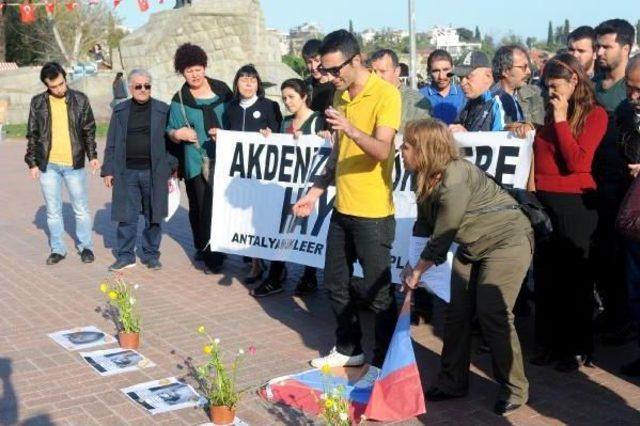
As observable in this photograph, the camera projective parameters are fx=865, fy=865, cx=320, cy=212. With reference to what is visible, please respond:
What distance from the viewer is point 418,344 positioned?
604cm

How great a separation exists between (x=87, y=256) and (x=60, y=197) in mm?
668

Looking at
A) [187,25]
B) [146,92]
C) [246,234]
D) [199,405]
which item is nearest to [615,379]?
[199,405]

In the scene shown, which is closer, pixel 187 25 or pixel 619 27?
pixel 619 27

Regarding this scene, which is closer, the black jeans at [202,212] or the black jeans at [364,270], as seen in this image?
the black jeans at [364,270]

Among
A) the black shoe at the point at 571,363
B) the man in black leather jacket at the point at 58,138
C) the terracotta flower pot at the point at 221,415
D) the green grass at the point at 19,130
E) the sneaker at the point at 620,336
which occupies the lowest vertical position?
the green grass at the point at 19,130

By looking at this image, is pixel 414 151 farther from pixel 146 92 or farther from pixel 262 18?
pixel 262 18

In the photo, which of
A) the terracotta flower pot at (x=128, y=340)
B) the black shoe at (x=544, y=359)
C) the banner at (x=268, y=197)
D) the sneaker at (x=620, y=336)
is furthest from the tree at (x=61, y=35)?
the black shoe at (x=544, y=359)

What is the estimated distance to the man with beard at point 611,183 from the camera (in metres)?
5.19

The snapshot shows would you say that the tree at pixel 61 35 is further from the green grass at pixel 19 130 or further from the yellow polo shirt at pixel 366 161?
the yellow polo shirt at pixel 366 161

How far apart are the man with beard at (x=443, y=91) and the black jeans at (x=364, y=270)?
6.19 ft

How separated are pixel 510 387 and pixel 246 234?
3494 millimetres

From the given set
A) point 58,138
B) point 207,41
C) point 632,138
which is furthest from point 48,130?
point 207,41

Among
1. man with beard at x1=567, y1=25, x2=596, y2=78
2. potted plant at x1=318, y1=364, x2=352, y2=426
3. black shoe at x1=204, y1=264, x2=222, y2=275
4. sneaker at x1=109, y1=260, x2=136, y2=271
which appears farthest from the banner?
potted plant at x1=318, y1=364, x2=352, y2=426

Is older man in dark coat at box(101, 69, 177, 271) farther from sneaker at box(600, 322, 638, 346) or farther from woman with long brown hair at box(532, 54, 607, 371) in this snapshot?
sneaker at box(600, 322, 638, 346)
